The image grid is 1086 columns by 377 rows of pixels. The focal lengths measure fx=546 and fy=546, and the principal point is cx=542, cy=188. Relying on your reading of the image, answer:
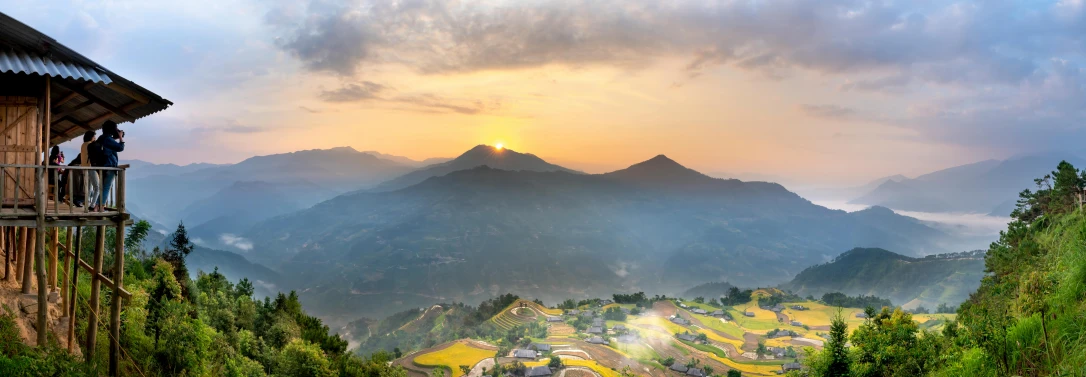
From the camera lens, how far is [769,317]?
10544cm

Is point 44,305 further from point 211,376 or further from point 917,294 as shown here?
point 917,294

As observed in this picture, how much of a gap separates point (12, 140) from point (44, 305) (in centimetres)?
289

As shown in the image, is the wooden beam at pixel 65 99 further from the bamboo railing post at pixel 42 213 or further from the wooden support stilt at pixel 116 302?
the wooden support stilt at pixel 116 302

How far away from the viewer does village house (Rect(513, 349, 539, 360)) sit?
2808 inches

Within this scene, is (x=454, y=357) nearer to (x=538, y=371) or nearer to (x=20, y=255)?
(x=538, y=371)

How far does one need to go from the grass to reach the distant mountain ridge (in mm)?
102197

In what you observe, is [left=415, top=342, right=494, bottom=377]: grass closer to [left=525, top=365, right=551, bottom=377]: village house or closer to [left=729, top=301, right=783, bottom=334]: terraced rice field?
[left=525, top=365, right=551, bottom=377]: village house

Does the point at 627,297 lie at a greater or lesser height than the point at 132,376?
lesser

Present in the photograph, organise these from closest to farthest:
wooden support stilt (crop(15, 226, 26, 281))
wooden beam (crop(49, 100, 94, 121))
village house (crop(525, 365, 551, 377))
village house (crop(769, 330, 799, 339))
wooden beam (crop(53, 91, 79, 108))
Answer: wooden beam (crop(53, 91, 79, 108)) < wooden beam (crop(49, 100, 94, 121)) < wooden support stilt (crop(15, 226, 26, 281)) < village house (crop(525, 365, 551, 377)) < village house (crop(769, 330, 799, 339))

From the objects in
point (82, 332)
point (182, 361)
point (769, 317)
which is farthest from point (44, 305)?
point (769, 317)

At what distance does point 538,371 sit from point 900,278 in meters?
121

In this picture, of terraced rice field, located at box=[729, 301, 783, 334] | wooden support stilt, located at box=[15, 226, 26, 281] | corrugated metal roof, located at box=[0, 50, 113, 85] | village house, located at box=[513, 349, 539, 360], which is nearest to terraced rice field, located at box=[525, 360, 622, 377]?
village house, located at box=[513, 349, 539, 360]

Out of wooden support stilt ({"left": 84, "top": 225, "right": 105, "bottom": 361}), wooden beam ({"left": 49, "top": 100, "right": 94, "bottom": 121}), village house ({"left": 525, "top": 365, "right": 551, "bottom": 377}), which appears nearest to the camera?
wooden support stilt ({"left": 84, "top": 225, "right": 105, "bottom": 361})

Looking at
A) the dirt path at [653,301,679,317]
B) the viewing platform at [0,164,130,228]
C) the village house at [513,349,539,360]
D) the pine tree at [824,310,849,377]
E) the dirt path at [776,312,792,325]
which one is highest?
the viewing platform at [0,164,130,228]
